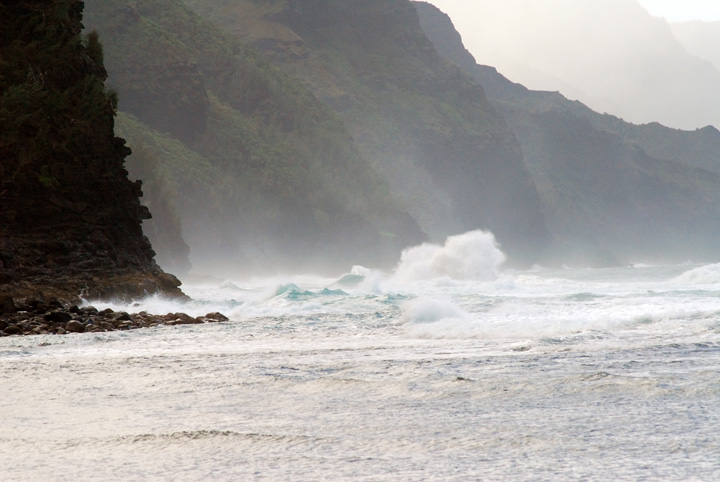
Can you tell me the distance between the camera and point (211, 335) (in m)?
12.4

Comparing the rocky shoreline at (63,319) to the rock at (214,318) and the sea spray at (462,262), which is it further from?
the sea spray at (462,262)

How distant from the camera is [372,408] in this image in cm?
454

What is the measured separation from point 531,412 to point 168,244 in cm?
4711

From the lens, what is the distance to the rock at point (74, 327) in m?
13.8

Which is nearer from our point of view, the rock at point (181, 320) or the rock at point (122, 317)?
the rock at point (122, 317)

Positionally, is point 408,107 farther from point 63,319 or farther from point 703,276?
point 63,319

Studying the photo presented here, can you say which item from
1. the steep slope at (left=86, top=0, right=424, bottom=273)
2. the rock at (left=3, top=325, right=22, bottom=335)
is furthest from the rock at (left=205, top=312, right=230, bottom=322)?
the steep slope at (left=86, top=0, right=424, bottom=273)

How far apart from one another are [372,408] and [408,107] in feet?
398

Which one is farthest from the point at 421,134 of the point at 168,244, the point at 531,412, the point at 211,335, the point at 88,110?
the point at 531,412

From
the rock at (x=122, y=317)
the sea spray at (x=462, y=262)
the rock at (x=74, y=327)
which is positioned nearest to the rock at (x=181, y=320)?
the rock at (x=122, y=317)

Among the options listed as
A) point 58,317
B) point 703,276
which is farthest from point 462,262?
point 58,317

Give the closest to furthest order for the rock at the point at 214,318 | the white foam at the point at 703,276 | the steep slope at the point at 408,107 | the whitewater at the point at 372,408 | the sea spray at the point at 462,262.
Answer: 1. the whitewater at the point at 372,408
2. the rock at the point at 214,318
3. the white foam at the point at 703,276
4. the sea spray at the point at 462,262
5. the steep slope at the point at 408,107

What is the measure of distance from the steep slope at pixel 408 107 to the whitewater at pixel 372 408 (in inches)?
3964

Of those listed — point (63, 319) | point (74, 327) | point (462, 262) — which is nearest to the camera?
point (74, 327)
